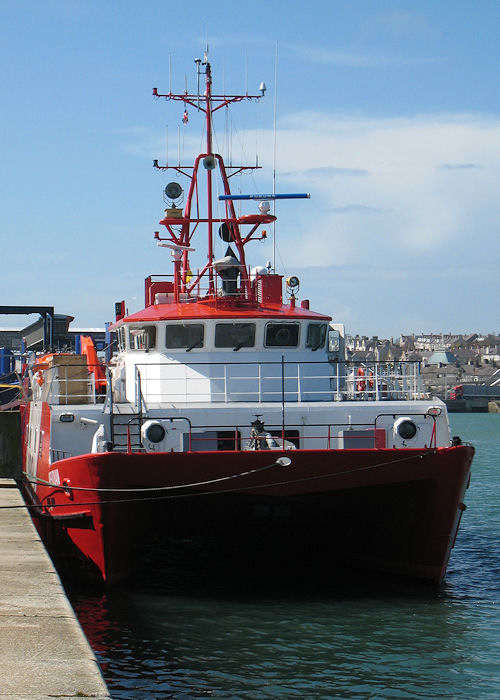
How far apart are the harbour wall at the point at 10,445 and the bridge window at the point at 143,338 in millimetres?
12677

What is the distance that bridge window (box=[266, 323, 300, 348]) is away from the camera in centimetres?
1766

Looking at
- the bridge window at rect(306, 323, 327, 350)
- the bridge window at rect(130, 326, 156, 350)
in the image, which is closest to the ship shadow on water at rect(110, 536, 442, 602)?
the bridge window at rect(130, 326, 156, 350)

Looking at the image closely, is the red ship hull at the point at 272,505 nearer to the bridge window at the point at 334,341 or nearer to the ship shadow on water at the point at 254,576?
the ship shadow on water at the point at 254,576

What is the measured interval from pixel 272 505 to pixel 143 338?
4.01 meters

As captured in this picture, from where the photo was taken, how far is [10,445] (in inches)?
1169

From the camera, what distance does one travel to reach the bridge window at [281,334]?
57.9 ft

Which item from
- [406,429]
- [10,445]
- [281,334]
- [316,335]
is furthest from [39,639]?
[10,445]

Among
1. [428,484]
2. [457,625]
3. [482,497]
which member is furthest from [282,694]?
[482,497]

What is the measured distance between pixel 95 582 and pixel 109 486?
197 centimetres

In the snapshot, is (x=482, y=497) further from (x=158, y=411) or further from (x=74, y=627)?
(x=74, y=627)

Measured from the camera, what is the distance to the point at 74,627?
1022 centimetres

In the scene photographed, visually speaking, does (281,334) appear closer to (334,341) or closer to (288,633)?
(334,341)

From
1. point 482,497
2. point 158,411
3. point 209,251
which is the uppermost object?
point 209,251

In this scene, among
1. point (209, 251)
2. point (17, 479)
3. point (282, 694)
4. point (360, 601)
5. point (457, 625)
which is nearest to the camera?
point (282, 694)
